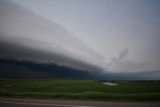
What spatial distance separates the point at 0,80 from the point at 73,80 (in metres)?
18.5

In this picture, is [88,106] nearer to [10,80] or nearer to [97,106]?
[97,106]

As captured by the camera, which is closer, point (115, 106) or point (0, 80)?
point (115, 106)

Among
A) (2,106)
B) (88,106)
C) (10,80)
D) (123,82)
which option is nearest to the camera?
(88,106)

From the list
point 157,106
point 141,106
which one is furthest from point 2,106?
point 157,106

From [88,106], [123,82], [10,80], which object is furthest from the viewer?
[10,80]

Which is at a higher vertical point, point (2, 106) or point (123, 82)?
point (123, 82)

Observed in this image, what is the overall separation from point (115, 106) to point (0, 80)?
4640 centimetres

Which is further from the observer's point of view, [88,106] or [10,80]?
[10,80]

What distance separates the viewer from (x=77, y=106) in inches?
450

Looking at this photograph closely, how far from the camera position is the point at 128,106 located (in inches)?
445

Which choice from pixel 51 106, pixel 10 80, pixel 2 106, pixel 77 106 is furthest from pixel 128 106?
pixel 10 80

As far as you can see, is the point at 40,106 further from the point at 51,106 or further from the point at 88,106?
the point at 88,106

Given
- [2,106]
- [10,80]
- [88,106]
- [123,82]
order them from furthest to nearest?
[10,80] < [123,82] < [2,106] < [88,106]

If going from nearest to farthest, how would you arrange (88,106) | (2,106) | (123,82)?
(88,106) → (2,106) → (123,82)
